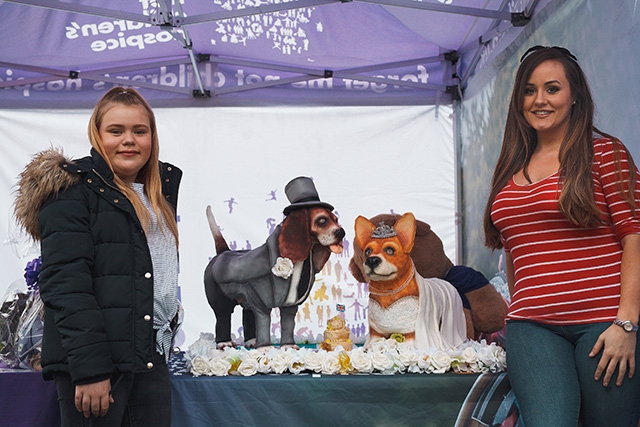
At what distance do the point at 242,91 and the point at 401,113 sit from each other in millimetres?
1007

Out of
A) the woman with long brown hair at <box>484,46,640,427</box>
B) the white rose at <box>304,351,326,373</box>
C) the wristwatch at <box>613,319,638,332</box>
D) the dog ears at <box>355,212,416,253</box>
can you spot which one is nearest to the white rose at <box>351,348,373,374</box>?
the white rose at <box>304,351,326,373</box>

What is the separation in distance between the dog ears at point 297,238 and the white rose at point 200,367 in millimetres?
523

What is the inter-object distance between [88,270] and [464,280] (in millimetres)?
1608

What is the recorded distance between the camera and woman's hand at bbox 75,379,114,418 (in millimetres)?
1305

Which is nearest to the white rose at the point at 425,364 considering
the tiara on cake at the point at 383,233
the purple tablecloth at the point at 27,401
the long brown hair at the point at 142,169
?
the tiara on cake at the point at 383,233

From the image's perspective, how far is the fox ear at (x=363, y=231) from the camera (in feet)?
7.37

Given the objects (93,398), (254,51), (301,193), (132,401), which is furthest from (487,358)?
(254,51)

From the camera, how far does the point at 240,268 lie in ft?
7.84

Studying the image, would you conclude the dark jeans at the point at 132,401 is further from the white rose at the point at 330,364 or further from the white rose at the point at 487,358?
the white rose at the point at 487,358

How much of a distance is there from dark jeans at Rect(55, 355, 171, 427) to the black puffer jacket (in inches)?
1.9

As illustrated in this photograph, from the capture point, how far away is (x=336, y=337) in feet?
7.21

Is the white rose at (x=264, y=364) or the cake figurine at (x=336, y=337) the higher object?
the cake figurine at (x=336, y=337)

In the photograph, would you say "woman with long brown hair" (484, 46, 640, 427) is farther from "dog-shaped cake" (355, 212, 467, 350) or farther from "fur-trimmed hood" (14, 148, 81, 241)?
"fur-trimmed hood" (14, 148, 81, 241)

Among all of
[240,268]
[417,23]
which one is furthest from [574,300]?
[417,23]
